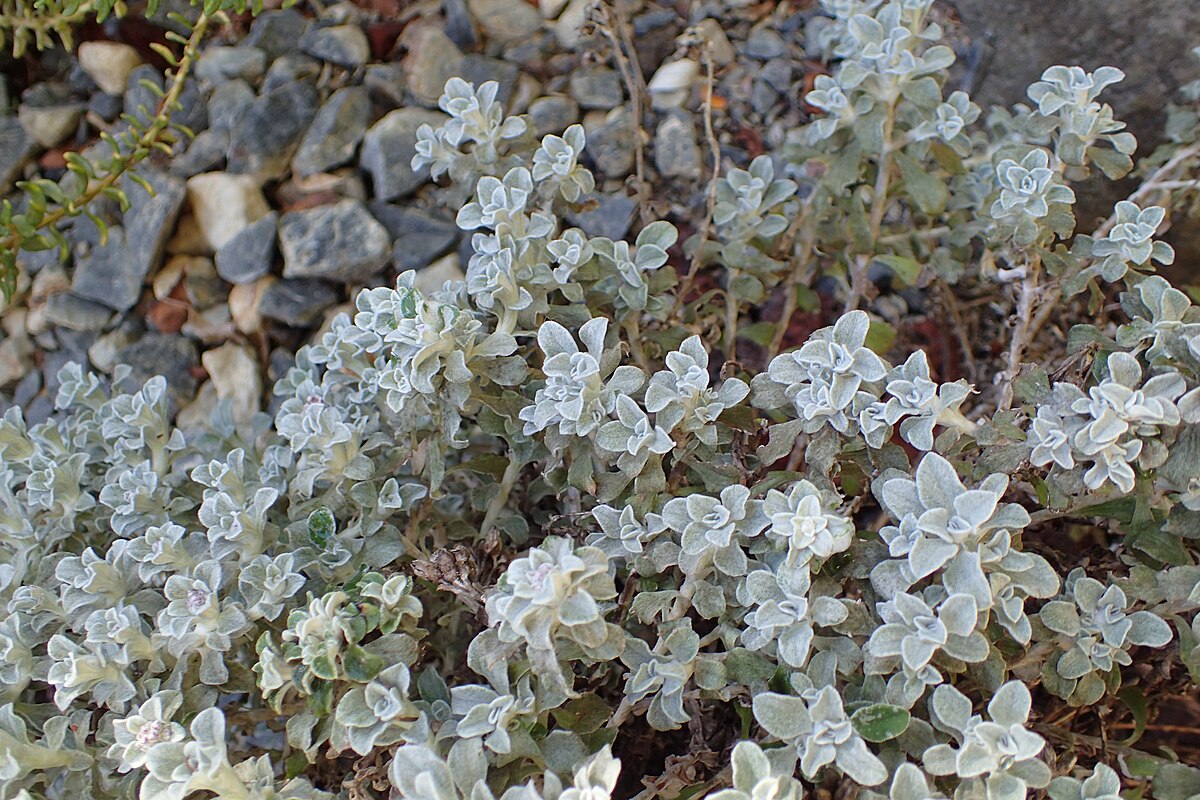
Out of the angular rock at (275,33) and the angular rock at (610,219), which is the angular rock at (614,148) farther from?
the angular rock at (275,33)

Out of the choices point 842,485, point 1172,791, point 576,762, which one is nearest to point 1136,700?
point 1172,791

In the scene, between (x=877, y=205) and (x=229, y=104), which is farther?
→ (x=229, y=104)

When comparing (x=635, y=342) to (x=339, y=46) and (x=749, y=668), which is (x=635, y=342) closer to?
(x=749, y=668)

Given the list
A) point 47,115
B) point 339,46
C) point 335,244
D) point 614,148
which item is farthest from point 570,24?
point 47,115

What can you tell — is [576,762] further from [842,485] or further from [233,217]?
[233,217]

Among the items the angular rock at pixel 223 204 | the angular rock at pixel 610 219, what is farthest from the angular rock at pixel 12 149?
the angular rock at pixel 610 219

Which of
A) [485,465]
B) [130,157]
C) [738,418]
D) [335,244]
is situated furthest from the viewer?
[335,244]

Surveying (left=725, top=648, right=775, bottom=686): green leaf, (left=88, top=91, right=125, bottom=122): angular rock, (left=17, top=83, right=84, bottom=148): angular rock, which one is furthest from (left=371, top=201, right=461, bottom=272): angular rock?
(left=725, top=648, right=775, bottom=686): green leaf
